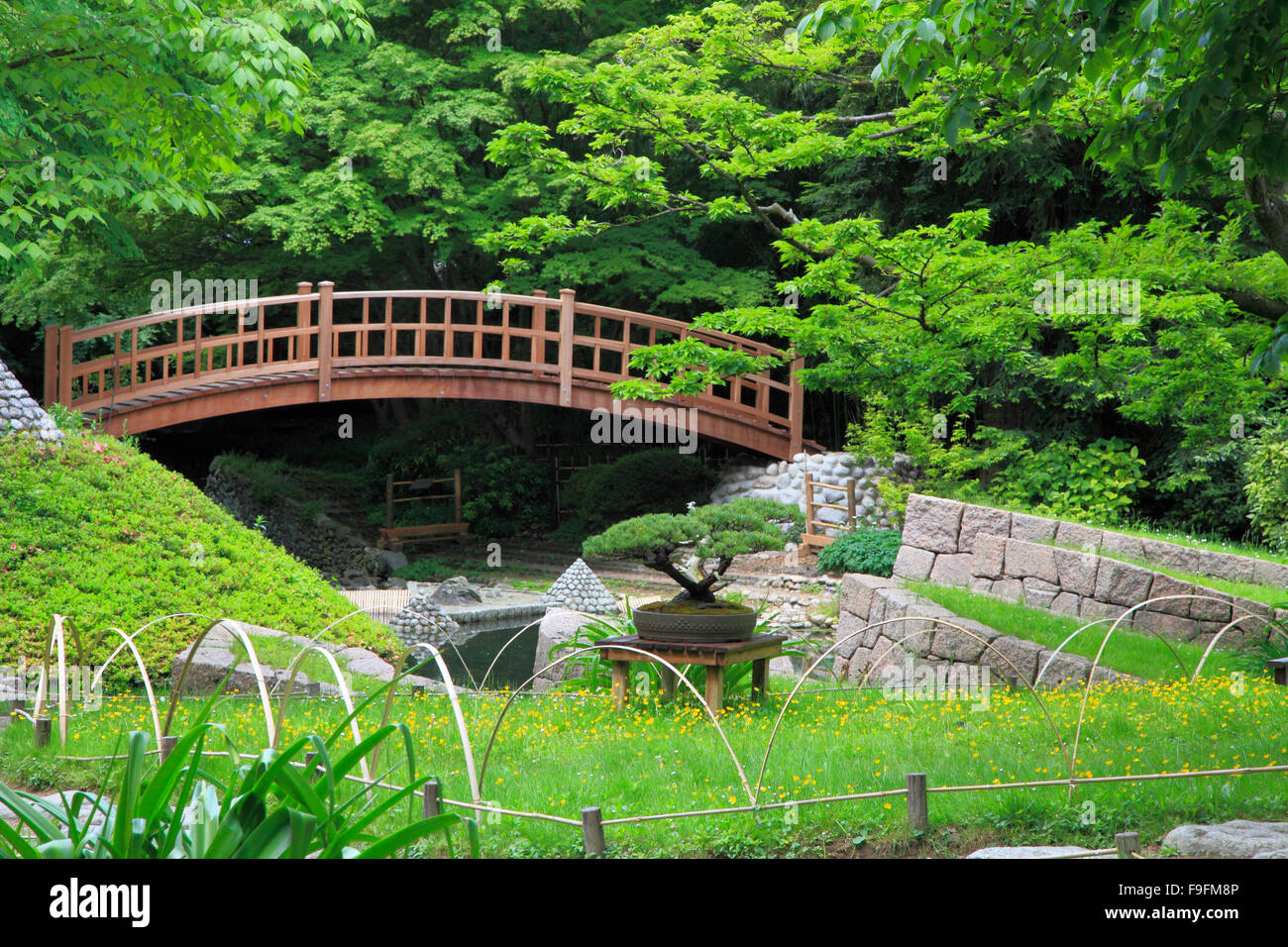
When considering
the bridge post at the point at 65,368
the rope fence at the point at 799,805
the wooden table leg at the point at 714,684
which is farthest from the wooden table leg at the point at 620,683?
the bridge post at the point at 65,368

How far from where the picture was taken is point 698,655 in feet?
17.6

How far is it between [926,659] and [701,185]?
12069mm

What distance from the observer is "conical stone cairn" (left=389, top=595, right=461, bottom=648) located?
1139 centimetres

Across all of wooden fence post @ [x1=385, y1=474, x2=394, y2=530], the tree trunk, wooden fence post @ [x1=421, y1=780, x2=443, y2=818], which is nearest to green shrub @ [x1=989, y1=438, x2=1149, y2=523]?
the tree trunk

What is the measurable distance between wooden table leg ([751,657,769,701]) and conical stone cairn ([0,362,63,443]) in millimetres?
7901

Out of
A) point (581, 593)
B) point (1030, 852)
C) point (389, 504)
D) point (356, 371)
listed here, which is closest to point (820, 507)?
point (581, 593)

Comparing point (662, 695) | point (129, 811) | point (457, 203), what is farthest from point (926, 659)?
point (457, 203)

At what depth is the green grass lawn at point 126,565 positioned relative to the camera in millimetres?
7445

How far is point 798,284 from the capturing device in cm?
895

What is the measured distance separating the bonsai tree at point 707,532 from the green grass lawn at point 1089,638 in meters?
4.12

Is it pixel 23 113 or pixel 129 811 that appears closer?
pixel 129 811

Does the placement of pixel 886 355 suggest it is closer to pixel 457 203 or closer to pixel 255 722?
pixel 255 722

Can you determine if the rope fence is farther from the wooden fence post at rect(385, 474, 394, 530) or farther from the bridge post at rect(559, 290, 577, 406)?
the wooden fence post at rect(385, 474, 394, 530)

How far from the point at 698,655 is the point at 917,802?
6.27ft
